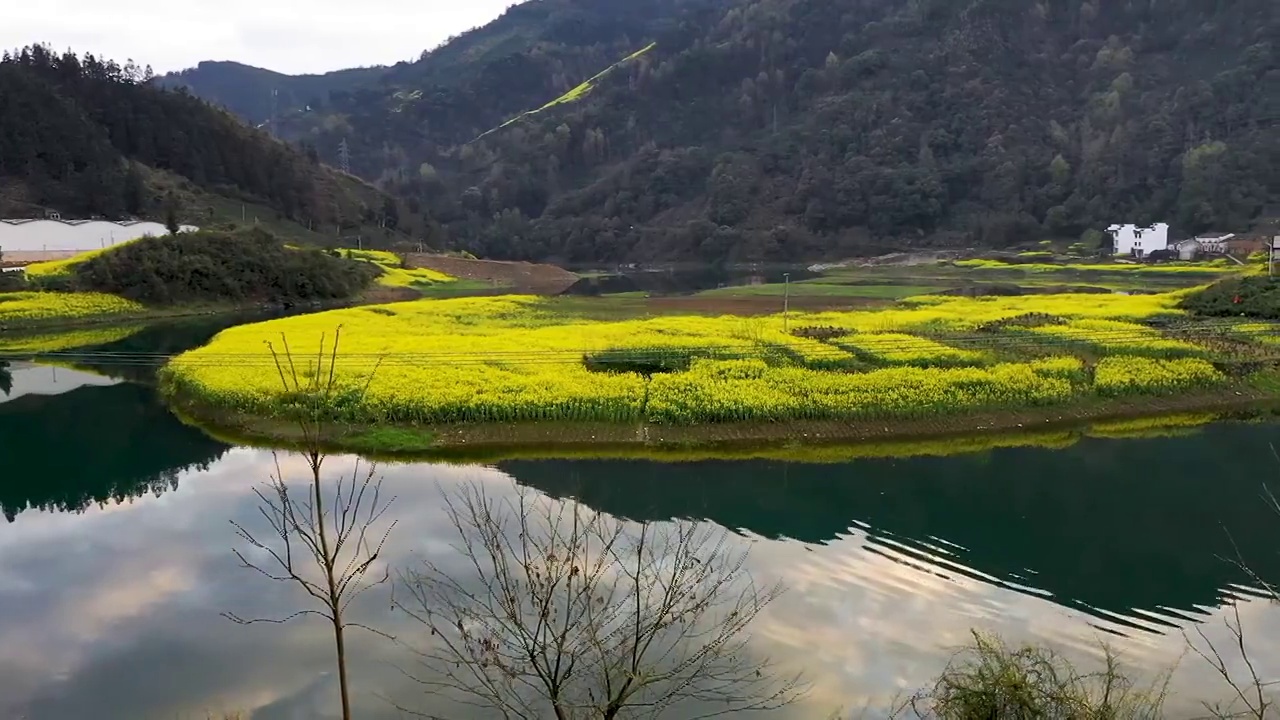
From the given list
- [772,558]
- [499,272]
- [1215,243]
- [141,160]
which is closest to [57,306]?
[772,558]

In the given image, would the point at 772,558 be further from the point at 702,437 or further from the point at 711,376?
the point at 711,376

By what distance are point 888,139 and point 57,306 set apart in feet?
355

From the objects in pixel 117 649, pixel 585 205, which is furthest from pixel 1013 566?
pixel 585 205

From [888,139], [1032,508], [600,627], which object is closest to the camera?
[600,627]

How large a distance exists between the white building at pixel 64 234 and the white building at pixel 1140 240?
8532 centimetres

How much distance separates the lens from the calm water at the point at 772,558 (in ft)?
32.1

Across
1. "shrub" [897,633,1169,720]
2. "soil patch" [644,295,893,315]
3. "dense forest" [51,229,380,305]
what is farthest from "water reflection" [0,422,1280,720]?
"dense forest" [51,229,380,305]

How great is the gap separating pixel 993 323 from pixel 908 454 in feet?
48.6

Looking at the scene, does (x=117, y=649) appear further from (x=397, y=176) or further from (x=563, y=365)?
(x=397, y=176)

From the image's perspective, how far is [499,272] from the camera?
80.9m

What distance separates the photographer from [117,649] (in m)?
10.4

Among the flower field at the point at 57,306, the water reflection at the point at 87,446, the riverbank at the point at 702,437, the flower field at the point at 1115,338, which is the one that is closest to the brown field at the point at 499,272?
the flower field at the point at 57,306

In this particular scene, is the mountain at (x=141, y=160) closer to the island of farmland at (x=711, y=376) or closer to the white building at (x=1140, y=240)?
the island of farmland at (x=711, y=376)

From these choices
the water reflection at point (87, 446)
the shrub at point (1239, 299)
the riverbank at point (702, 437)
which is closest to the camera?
the water reflection at point (87, 446)
